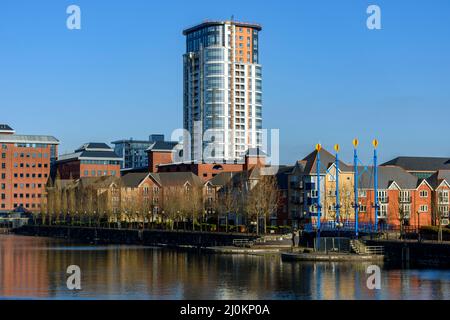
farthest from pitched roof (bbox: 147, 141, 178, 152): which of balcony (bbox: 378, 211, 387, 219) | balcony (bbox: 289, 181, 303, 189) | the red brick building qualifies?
balcony (bbox: 378, 211, 387, 219)

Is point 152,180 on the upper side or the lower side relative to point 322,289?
upper

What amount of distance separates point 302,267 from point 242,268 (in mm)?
5143

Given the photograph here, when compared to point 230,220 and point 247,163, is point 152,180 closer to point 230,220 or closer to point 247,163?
point 247,163

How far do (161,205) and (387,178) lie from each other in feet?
129

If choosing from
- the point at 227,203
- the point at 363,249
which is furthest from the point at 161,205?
the point at 363,249

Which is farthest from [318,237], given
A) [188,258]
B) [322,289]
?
[322,289]

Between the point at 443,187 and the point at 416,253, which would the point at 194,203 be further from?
the point at 416,253

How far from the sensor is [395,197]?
11706cm

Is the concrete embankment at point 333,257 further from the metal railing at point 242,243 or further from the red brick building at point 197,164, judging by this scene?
the red brick building at point 197,164

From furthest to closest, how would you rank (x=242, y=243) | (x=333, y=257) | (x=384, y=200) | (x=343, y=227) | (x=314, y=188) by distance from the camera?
1. (x=384, y=200)
2. (x=314, y=188)
3. (x=242, y=243)
4. (x=343, y=227)
5. (x=333, y=257)

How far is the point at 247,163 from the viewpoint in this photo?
151 m

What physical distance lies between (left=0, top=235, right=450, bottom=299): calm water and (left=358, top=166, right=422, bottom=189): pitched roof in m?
33.8

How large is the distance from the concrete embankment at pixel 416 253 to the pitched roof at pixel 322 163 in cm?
3293
